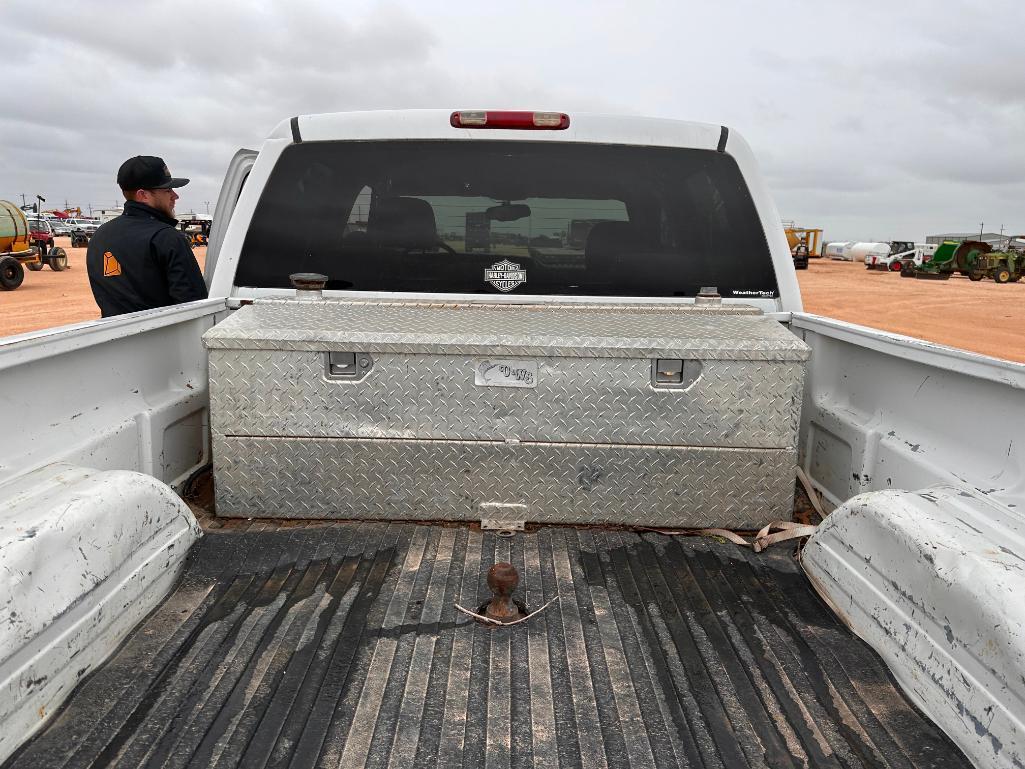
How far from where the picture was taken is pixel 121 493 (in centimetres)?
194

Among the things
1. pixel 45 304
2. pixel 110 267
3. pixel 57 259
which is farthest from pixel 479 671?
pixel 57 259

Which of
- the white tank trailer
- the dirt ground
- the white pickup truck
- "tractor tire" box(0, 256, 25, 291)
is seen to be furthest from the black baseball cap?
the white tank trailer

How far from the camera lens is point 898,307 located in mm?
24453

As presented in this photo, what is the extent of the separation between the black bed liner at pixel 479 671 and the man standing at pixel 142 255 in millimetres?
2208

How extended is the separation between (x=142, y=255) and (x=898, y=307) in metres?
24.9

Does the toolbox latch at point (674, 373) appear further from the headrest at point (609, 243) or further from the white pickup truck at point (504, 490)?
the headrest at point (609, 243)

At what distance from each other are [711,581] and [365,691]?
107 centimetres

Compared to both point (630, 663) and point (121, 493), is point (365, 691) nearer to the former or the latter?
point (630, 663)

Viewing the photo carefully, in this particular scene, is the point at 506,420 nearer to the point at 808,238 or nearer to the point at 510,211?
the point at 510,211

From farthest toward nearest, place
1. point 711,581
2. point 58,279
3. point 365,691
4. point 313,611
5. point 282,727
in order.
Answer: point 58,279, point 711,581, point 313,611, point 365,691, point 282,727

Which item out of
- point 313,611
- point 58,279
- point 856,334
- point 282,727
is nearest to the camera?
point 282,727

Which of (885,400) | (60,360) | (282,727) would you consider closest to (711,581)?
(885,400)

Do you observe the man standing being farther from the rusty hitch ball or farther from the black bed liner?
the rusty hitch ball

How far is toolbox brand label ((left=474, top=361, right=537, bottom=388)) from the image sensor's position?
7.93 feet
